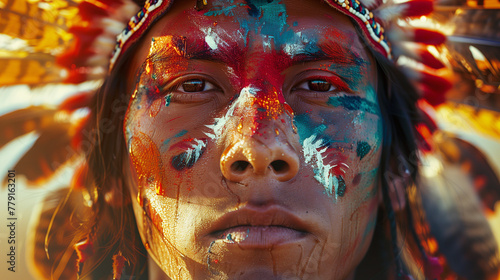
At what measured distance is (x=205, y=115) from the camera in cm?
165

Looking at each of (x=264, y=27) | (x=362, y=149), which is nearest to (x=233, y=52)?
(x=264, y=27)

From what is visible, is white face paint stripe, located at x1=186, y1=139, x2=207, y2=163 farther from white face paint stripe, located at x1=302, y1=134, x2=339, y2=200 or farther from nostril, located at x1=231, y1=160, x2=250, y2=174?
white face paint stripe, located at x1=302, y1=134, x2=339, y2=200

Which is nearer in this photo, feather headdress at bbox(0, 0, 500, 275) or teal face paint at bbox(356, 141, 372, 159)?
teal face paint at bbox(356, 141, 372, 159)

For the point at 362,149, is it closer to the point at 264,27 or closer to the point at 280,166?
the point at 280,166

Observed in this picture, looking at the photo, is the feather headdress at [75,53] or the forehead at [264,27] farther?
the feather headdress at [75,53]

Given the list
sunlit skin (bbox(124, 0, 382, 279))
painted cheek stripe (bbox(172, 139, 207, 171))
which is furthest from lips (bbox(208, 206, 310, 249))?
painted cheek stripe (bbox(172, 139, 207, 171))

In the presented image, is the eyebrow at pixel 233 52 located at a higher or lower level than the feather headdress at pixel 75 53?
higher

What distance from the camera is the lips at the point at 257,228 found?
145 centimetres

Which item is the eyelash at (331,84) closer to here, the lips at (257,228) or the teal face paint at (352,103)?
the teal face paint at (352,103)

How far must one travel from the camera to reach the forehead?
5.36 feet

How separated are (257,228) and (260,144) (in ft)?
0.88

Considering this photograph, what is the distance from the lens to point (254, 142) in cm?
145

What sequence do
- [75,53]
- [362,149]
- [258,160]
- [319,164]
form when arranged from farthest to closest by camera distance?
1. [75,53]
2. [362,149]
3. [319,164]
4. [258,160]

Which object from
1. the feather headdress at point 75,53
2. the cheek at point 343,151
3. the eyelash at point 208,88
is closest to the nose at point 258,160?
the cheek at point 343,151
